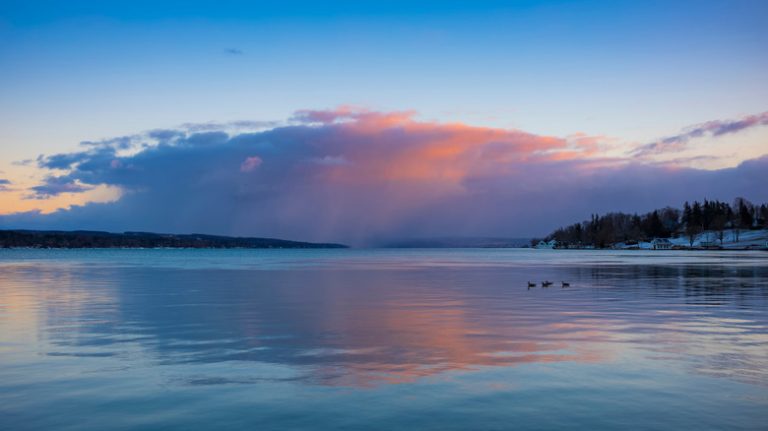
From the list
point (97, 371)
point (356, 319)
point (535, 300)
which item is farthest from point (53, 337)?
point (535, 300)

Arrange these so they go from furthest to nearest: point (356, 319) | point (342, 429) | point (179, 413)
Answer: point (356, 319)
point (179, 413)
point (342, 429)

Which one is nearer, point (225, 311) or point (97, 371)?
point (97, 371)

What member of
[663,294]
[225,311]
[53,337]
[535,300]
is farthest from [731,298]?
[53,337]

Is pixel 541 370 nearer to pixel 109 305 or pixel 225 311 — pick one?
pixel 225 311

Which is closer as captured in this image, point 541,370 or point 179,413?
point 179,413

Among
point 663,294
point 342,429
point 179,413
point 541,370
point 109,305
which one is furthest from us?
point 663,294

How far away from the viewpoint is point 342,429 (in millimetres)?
12016

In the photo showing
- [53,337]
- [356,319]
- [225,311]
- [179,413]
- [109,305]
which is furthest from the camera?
[109,305]

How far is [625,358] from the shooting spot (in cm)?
1889

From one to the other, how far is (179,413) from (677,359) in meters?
14.3

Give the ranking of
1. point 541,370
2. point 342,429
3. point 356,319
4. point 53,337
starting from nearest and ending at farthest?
1. point 342,429
2. point 541,370
3. point 53,337
4. point 356,319

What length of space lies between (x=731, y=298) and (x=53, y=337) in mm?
37018

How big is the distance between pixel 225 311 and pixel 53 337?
10.2 meters

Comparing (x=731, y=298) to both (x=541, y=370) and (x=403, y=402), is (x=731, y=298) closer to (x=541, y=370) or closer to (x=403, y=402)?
(x=541, y=370)
